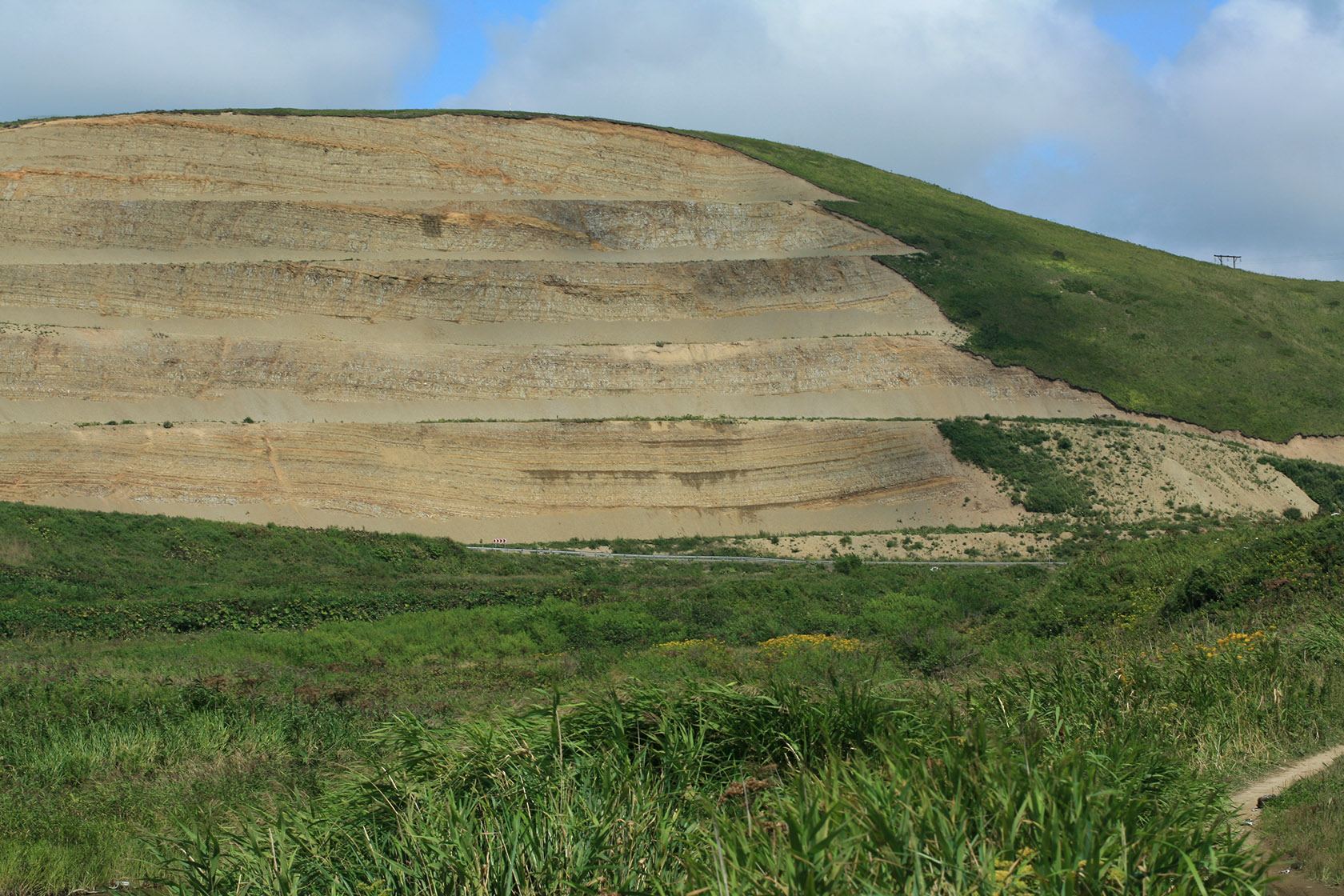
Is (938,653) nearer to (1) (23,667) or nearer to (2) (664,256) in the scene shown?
(1) (23,667)

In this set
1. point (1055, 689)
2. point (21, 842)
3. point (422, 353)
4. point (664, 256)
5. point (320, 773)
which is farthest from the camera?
point (664, 256)

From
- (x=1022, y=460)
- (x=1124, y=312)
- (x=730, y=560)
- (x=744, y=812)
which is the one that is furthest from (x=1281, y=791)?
(x=1124, y=312)

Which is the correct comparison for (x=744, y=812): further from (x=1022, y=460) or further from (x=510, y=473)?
(x=1022, y=460)

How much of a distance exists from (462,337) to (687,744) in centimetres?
4028

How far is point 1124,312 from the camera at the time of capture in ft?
167

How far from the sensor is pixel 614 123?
56531 mm

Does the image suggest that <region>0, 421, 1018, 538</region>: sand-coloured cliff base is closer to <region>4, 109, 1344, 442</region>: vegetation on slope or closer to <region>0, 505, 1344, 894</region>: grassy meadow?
<region>4, 109, 1344, 442</region>: vegetation on slope

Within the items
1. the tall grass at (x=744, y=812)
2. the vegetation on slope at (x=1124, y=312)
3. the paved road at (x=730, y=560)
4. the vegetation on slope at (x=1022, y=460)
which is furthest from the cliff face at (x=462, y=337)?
the tall grass at (x=744, y=812)

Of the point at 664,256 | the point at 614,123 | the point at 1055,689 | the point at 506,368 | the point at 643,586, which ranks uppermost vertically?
the point at 614,123

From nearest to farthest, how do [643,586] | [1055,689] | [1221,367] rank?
1. [1055,689]
2. [643,586]
3. [1221,367]

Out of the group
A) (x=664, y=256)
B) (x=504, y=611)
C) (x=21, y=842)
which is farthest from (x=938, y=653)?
(x=664, y=256)

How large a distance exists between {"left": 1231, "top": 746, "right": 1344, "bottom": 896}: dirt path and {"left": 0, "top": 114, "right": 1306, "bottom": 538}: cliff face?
30.1 m

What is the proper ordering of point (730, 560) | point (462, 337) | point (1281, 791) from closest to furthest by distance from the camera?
point (1281, 791) < point (730, 560) < point (462, 337)

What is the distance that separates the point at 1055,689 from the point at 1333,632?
3.20 m
